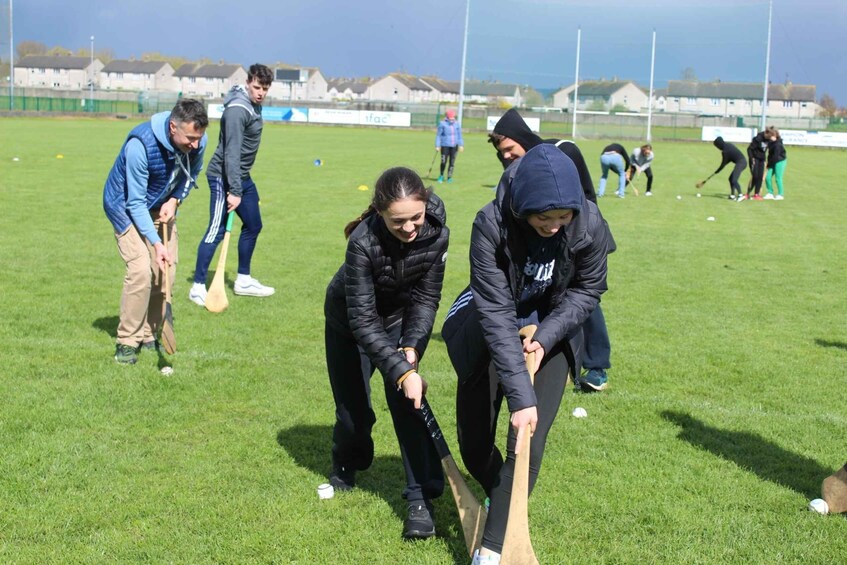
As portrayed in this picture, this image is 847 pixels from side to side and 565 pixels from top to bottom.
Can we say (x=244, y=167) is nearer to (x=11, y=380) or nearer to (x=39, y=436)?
(x=11, y=380)

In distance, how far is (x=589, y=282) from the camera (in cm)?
396

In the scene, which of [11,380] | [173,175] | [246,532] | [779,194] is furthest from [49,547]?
[779,194]

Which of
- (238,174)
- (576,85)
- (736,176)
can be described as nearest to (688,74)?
(576,85)

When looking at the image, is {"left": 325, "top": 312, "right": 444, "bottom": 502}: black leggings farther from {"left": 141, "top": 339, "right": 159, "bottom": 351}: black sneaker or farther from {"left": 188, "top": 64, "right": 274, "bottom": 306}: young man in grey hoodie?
{"left": 188, "top": 64, "right": 274, "bottom": 306}: young man in grey hoodie

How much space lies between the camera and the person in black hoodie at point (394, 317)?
4.07m

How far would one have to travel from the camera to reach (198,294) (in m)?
9.50

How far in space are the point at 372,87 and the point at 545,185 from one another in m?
144

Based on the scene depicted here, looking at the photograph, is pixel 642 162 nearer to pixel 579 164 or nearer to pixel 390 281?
pixel 579 164

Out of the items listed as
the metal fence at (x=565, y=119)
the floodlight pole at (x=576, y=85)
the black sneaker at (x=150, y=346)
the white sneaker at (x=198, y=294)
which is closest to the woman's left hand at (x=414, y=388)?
the black sneaker at (x=150, y=346)

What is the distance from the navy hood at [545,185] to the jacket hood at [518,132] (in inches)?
88.9

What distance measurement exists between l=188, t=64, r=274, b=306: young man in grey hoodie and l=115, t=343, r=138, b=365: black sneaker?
2.21m

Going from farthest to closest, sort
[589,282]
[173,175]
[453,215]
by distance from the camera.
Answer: [453,215], [173,175], [589,282]

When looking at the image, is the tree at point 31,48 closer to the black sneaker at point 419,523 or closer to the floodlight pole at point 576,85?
the floodlight pole at point 576,85

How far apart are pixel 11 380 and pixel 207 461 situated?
2.26 m
